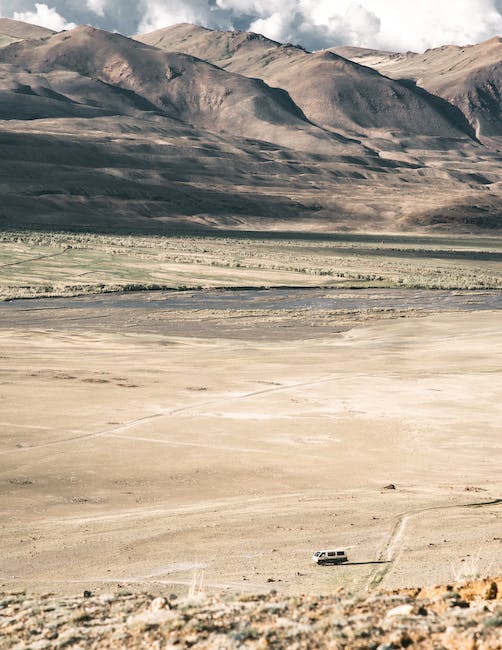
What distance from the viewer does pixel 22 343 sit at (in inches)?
1620

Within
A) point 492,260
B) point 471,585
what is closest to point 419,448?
point 471,585

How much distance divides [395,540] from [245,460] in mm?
6610

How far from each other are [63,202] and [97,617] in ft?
429

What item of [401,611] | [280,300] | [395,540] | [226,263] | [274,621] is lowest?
[280,300]

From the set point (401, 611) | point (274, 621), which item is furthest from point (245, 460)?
point (401, 611)

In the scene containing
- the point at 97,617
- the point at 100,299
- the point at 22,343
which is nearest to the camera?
the point at 97,617

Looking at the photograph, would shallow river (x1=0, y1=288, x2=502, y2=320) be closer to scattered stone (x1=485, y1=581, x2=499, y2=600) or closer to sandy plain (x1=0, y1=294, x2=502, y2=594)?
sandy plain (x1=0, y1=294, x2=502, y2=594)

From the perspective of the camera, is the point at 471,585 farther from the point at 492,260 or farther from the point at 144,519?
the point at 492,260

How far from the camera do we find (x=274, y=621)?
8.88 metres

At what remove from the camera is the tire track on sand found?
39.9 feet

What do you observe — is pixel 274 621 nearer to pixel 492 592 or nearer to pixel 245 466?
pixel 492 592

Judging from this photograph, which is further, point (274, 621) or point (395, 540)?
point (395, 540)

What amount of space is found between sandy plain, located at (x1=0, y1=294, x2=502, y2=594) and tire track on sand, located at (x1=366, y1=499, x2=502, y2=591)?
5cm

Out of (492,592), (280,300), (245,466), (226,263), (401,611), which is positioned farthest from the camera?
(226,263)
